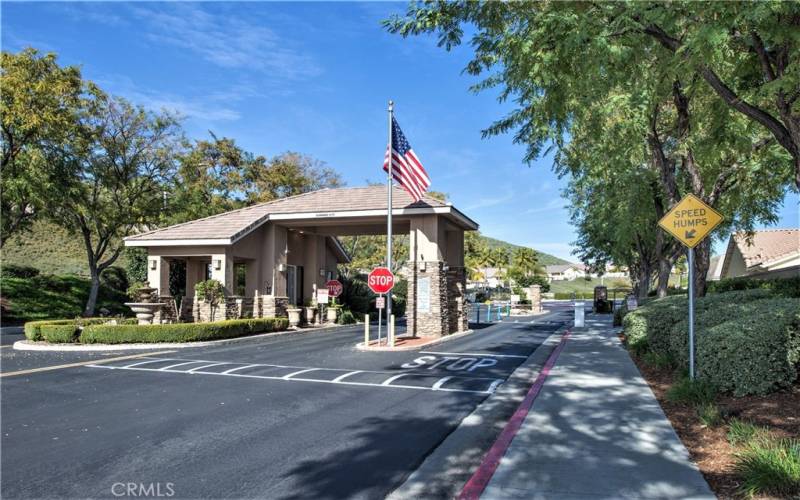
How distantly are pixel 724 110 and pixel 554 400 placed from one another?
6345 mm

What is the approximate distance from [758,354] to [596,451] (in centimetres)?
319

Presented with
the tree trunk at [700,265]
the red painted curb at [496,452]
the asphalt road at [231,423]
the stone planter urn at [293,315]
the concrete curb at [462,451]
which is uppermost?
the tree trunk at [700,265]

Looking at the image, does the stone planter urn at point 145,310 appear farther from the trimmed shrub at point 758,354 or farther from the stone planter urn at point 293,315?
the trimmed shrub at point 758,354

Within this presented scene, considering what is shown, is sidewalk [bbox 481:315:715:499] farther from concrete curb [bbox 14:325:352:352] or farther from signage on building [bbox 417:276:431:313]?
concrete curb [bbox 14:325:352:352]

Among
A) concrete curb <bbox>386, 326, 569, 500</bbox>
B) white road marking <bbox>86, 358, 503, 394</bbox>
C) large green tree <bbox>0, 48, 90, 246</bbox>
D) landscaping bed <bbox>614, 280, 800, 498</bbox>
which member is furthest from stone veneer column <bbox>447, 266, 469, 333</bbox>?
large green tree <bbox>0, 48, 90, 246</bbox>

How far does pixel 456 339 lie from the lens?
2078 cm

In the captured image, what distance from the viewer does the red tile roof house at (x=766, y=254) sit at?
1072 inches

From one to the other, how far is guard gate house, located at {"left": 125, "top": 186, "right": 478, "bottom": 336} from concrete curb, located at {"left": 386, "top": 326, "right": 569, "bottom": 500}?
1093cm

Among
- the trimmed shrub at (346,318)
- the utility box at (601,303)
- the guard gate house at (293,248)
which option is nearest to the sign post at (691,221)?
the guard gate house at (293,248)

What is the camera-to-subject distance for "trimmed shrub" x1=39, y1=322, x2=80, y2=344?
57.4 ft

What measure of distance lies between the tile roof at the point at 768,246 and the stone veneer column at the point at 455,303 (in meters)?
18.3

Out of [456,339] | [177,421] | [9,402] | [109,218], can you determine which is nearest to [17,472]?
[177,421]

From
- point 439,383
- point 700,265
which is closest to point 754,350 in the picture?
point 439,383

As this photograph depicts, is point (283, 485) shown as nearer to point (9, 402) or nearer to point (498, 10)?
point (9, 402)
